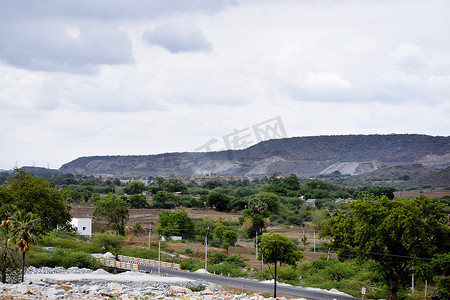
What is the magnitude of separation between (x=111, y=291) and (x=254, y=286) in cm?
1208

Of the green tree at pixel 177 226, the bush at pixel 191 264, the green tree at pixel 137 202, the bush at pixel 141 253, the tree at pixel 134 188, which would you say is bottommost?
the bush at pixel 191 264

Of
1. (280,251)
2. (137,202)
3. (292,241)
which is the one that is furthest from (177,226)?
(137,202)

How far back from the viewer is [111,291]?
37375 mm

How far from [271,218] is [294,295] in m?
63.8

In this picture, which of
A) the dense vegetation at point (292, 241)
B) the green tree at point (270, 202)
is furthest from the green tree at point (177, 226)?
the green tree at point (270, 202)

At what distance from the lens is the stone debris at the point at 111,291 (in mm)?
33406

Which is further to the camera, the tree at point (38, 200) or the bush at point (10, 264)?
the tree at point (38, 200)

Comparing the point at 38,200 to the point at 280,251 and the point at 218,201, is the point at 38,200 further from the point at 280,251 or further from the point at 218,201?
the point at 218,201

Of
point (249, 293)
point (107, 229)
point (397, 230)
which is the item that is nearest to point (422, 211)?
point (397, 230)

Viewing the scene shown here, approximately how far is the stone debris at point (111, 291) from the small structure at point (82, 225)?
107 ft

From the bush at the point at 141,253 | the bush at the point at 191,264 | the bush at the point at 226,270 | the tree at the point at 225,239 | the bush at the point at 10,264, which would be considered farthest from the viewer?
the tree at the point at 225,239

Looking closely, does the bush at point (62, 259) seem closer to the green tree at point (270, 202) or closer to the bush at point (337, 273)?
the bush at point (337, 273)

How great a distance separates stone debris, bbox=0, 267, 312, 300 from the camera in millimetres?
33406

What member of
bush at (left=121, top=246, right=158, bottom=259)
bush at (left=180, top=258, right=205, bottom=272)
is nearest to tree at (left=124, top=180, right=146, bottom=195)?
bush at (left=121, top=246, right=158, bottom=259)
